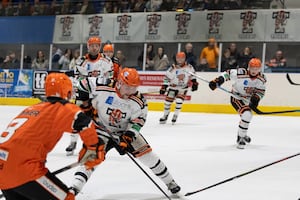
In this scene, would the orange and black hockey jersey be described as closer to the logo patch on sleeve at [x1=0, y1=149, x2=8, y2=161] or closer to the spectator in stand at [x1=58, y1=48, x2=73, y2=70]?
the logo patch on sleeve at [x1=0, y1=149, x2=8, y2=161]

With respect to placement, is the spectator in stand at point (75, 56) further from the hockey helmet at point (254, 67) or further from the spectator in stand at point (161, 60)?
the hockey helmet at point (254, 67)

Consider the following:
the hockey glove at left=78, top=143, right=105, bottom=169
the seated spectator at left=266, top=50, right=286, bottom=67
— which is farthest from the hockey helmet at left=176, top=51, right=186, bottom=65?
the hockey glove at left=78, top=143, right=105, bottom=169

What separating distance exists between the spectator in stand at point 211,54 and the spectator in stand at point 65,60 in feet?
11.4

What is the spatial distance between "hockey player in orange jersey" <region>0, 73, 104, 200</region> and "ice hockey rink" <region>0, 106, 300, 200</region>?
4.41 feet

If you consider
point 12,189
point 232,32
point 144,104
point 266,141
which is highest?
point 232,32

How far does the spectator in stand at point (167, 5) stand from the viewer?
13106mm

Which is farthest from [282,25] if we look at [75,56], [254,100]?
[254,100]

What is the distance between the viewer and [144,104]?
416cm

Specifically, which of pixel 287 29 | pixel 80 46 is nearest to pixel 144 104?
pixel 287 29

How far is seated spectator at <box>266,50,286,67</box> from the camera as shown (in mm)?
11398

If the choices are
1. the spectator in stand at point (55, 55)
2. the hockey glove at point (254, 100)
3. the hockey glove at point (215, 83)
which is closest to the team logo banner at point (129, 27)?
the spectator in stand at point (55, 55)

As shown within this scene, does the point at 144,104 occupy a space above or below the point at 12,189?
above

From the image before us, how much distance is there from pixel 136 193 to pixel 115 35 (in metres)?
9.36

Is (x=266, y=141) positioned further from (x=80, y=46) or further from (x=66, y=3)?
(x=66, y=3)
